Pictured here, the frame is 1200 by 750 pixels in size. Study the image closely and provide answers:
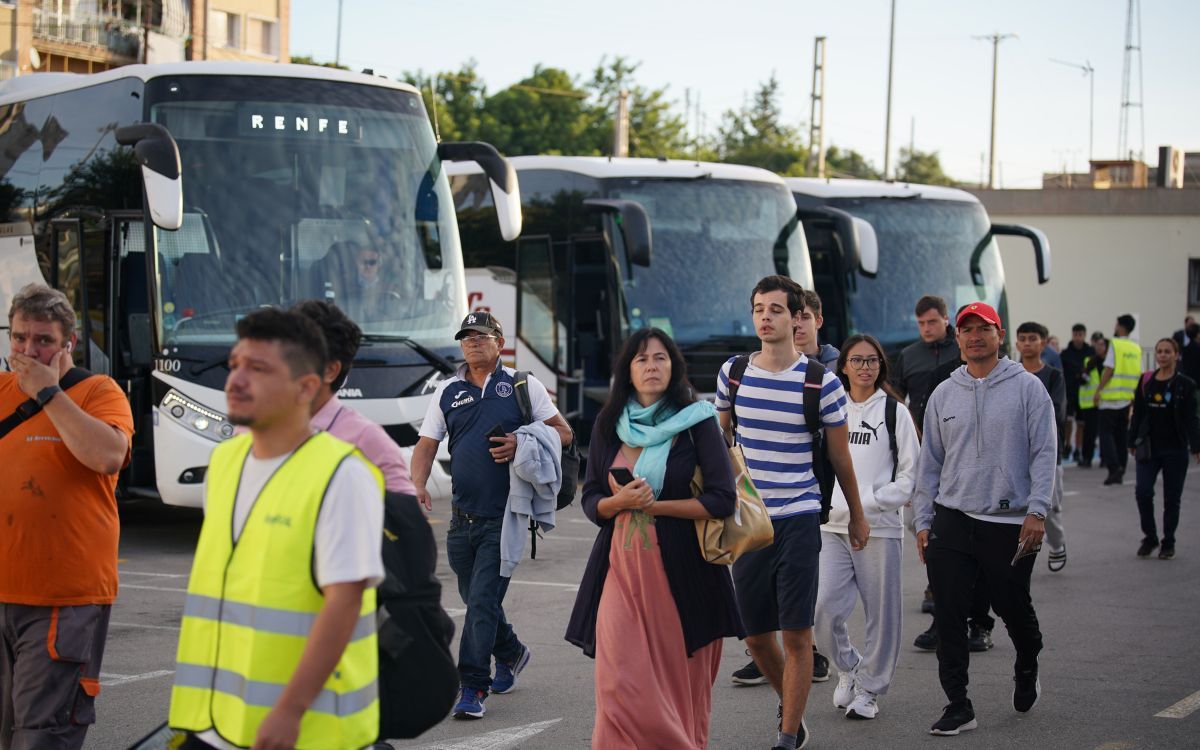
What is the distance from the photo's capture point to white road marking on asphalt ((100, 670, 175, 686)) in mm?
7629

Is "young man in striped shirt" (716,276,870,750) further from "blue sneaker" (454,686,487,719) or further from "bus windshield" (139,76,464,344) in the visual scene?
"bus windshield" (139,76,464,344)

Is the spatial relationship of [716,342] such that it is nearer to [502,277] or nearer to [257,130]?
[502,277]

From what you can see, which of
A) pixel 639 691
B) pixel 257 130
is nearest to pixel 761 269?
pixel 257 130

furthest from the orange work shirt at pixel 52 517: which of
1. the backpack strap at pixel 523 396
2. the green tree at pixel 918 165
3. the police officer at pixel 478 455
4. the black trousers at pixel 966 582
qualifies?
the green tree at pixel 918 165

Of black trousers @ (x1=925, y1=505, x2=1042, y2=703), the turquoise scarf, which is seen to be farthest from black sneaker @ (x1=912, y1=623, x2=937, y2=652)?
the turquoise scarf

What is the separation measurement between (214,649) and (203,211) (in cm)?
887

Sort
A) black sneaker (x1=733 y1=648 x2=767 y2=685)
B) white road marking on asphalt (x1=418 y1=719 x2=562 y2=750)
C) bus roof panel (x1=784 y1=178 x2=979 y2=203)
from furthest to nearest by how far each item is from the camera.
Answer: bus roof panel (x1=784 y1=178 x2=979 y2=203) < black sneaker (x1=733 y1=648 x2=767 y2=685) < white road marking on asphalt (x1=418 y1=719 x2=562 y2=750)

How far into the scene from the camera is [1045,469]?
22.6 feet

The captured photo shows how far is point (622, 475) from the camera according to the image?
5797mm

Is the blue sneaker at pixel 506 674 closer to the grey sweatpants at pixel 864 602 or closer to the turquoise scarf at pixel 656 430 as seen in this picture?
the grey sweatpants at pixel 864 602

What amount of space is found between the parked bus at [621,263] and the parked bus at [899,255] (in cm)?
169

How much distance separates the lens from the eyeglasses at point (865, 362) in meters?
7.73

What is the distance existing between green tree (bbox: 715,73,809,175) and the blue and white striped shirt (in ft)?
217

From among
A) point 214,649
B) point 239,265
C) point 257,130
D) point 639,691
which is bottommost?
point 639,691
